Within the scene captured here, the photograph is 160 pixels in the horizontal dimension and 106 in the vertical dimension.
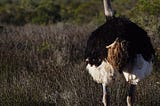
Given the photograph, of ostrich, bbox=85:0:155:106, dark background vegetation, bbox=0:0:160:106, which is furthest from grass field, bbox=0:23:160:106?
ostrich, bbox=85:0:155:106

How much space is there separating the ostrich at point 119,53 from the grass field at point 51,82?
0.54 metres

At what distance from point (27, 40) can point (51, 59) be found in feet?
3.60

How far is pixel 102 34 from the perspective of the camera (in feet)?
13.3

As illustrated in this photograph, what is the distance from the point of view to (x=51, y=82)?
541 cm

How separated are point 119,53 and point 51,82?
1.78 m

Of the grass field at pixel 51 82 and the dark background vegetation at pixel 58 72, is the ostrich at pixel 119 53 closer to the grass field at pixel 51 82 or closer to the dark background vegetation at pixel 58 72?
the grass field at pixel 51 82

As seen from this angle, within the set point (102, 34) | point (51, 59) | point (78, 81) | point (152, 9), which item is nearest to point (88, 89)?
point (78, 81)

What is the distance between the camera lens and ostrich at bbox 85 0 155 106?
380 centimetres

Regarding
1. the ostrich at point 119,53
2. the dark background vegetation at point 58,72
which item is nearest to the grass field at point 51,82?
the dark background vegetation at point 58,72

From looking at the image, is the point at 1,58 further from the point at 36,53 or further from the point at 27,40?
the point at 27,40

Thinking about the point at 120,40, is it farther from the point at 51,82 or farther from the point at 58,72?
the point at 58,72

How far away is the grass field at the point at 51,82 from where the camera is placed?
4883 millimetres

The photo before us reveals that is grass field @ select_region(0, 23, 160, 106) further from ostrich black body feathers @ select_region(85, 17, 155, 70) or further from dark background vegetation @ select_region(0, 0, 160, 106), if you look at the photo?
ostrich black body feathers @ select_region(85, 17, 155, 70)

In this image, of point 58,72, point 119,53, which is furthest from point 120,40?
point 58,72
